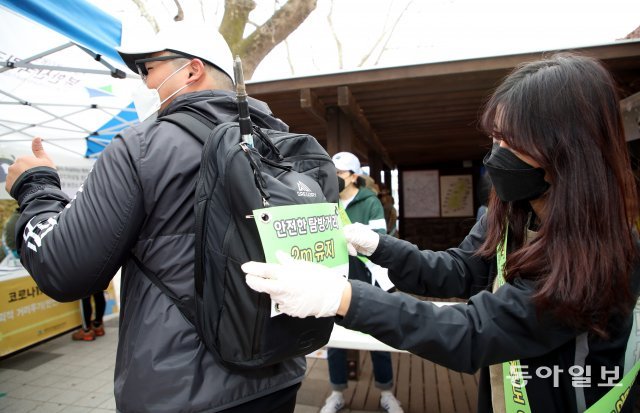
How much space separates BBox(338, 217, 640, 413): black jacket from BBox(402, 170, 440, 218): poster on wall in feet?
29.8

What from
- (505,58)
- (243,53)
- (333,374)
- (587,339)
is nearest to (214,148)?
Result: (587,339)

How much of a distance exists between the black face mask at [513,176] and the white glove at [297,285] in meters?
0.66

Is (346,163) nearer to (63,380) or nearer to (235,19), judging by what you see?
(63,380)

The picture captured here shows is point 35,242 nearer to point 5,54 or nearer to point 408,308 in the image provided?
point 408,308

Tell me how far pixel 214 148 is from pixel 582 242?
0.99m

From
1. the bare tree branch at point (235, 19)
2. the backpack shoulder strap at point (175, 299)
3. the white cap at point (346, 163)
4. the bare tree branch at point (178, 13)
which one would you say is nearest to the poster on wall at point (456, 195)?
the bare tree branch at point (235, 19)

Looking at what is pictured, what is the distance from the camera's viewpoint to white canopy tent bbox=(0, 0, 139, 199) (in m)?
2.77

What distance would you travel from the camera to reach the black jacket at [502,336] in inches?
39.1

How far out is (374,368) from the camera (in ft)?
11.2

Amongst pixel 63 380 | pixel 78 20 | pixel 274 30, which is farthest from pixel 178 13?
pixel 63 380

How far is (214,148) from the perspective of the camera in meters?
1.00

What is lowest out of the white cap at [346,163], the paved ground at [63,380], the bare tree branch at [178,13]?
the paved ground at [63,380]

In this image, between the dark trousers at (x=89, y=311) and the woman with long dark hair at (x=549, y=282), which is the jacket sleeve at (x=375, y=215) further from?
the dark trousers at (x=89, y=311)

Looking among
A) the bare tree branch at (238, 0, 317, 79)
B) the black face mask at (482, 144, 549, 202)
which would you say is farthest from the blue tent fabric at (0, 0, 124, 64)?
the bare tree branch at (238, 0, 317, 79)
